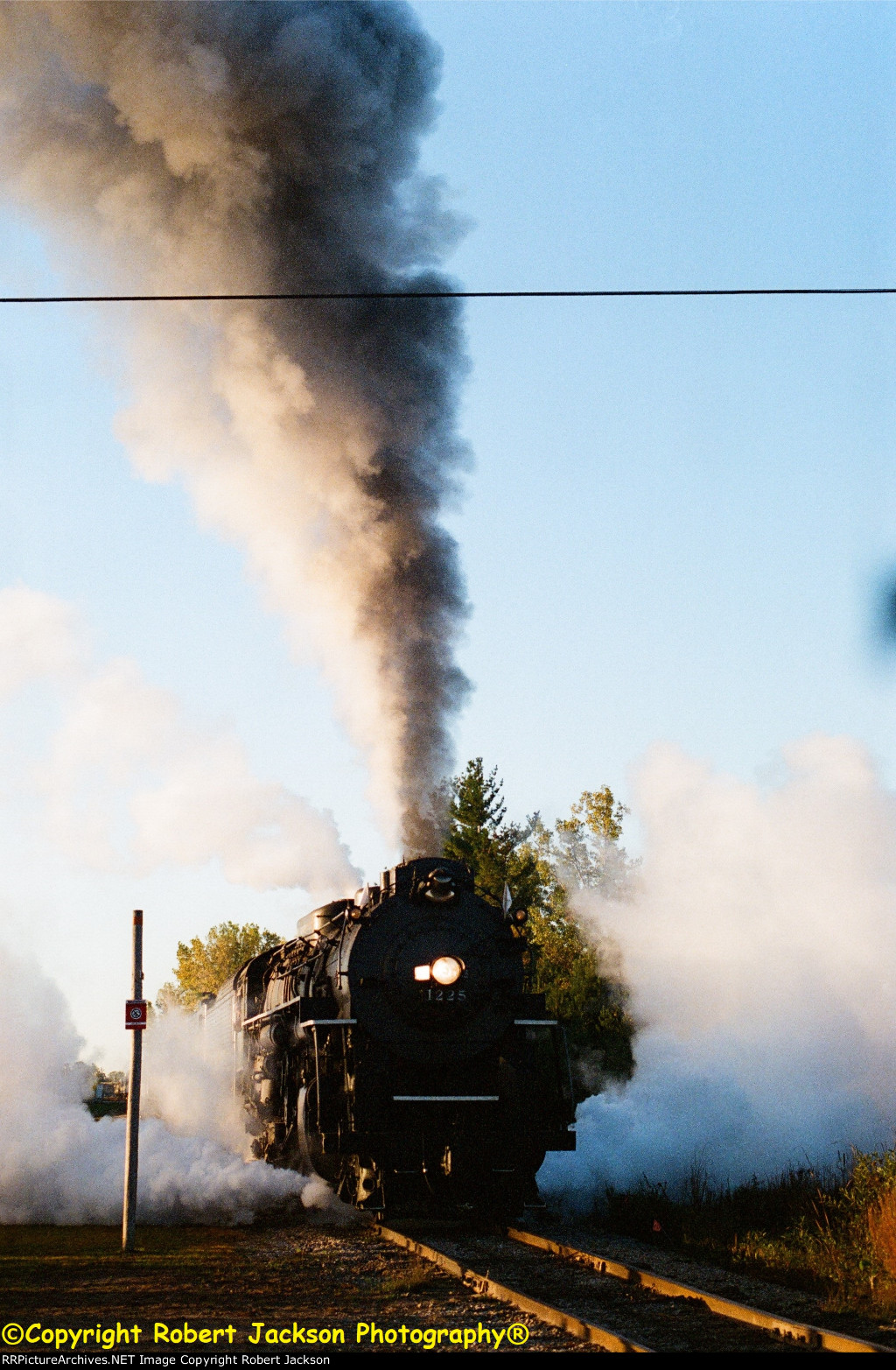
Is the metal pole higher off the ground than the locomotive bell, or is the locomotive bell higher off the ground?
the locomotive bell

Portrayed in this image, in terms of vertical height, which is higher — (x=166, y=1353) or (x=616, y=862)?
(x=616, y=862)

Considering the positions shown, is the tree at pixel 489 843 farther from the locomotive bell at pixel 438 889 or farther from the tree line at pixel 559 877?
the locomotive bell at pixel 438 889

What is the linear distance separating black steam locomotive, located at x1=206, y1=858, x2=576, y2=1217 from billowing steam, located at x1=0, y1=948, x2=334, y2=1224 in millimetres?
1346

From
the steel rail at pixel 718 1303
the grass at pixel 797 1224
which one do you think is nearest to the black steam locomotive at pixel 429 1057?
Result: the steel rail at pixel 718 1303

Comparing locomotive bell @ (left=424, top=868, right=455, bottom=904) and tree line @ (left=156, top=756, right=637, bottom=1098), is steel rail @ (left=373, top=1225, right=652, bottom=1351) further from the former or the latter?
tree line @ (left=156, top=756, right=637, bottom=1098)

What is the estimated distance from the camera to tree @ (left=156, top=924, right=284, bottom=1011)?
8350 centimetres

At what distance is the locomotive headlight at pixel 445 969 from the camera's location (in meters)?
12.7

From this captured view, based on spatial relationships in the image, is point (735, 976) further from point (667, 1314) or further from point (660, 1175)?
point (667, 1314)

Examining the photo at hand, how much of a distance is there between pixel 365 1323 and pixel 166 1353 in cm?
137

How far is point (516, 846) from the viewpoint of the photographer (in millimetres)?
49688

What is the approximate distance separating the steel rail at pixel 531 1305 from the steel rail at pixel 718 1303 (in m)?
0.98

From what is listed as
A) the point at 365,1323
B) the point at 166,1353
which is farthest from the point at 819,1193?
the point at 166,1353

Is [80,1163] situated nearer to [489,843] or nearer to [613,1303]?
[613,1303]

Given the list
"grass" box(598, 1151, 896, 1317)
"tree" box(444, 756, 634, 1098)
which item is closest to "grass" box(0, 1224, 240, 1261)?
"grass" box(598, 1151, 896, 1317)
